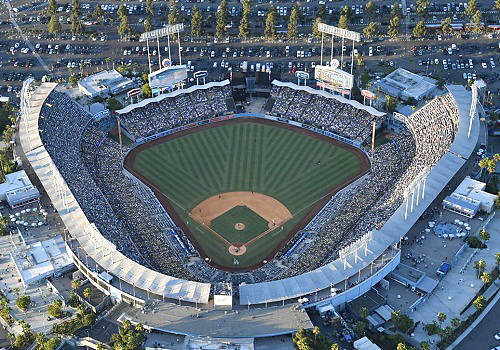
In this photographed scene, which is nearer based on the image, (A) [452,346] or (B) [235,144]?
(A) [452,346]

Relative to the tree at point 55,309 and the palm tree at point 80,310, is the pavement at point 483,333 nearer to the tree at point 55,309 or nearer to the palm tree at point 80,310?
the palm tree at point 80,310

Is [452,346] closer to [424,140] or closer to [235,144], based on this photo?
[424,140]

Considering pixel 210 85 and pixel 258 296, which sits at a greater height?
pixel 210 85

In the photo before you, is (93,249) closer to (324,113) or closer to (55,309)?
(55,309)

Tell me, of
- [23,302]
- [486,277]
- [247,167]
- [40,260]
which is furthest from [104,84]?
[486,277]

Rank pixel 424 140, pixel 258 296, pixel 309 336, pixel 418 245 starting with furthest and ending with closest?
pixel 424 140 < pixel 418 245 < pixel 258 296 < pixel 309 336

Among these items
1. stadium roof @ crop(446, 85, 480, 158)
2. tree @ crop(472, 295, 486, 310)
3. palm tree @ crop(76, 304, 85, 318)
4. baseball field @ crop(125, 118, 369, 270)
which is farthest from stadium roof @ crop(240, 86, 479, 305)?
palm tree @ crop(76, 304, 85, 318)

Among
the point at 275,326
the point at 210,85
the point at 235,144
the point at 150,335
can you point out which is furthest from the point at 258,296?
the point at 210,85

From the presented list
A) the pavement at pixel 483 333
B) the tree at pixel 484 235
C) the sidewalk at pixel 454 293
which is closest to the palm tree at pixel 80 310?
the sidewalk at pixel 454 293
